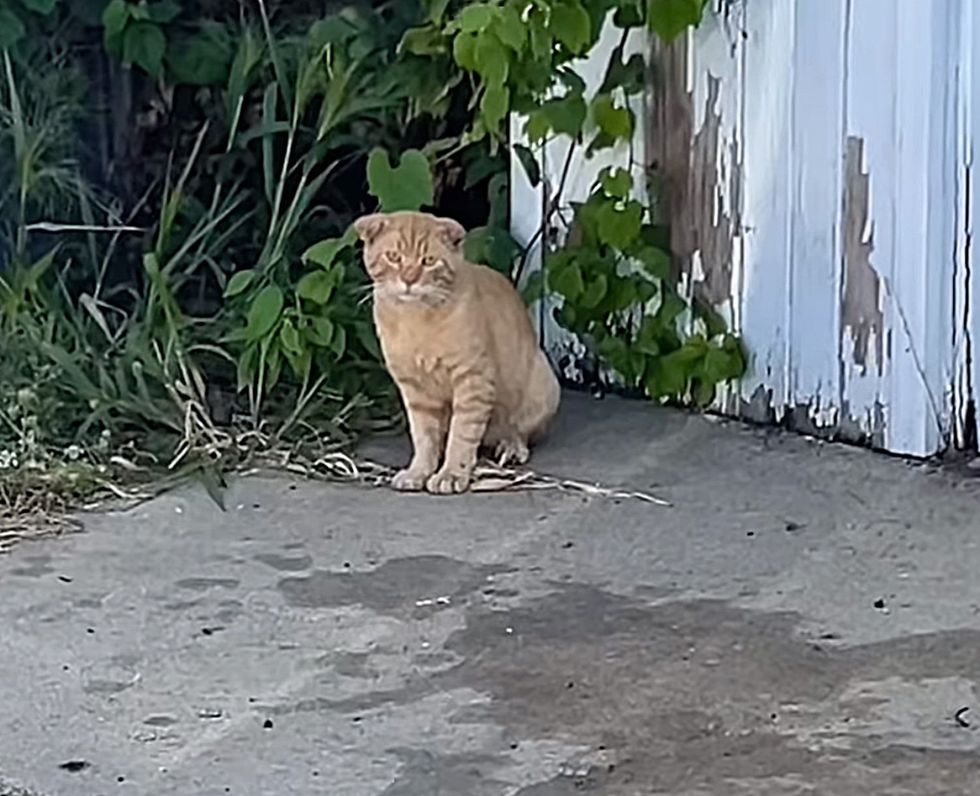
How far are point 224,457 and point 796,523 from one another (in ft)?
3.86

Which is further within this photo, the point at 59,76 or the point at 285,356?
the point at 59,76

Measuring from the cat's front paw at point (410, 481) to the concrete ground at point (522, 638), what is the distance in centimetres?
3

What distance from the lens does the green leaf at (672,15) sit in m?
4.37

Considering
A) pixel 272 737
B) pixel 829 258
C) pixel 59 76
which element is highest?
pixel 59 76

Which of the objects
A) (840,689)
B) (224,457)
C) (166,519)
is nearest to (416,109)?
(224,457)

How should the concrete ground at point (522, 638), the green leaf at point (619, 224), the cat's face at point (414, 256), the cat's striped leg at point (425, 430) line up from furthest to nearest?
the green leaf at point (619, 224)
the cat's striped leg at point (425, 430)
the cat's face at point (414, 256)
the concrete ground at point (522, 638)

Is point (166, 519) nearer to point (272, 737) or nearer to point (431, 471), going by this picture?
point (431, 471)

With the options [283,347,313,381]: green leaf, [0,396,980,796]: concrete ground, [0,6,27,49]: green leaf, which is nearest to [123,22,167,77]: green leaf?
[0,6,27,49]: green leaf

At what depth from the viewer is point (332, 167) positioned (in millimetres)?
5105

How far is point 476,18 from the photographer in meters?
4.32

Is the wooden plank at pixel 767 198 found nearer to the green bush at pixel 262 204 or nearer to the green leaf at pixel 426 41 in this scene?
the green bush at pixel 262 204

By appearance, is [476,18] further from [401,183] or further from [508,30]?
[401,183]

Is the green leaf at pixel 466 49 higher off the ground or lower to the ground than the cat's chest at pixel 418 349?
higher

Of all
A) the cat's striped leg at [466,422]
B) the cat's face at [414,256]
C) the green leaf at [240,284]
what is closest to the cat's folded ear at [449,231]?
the cat's face at [414,256]
